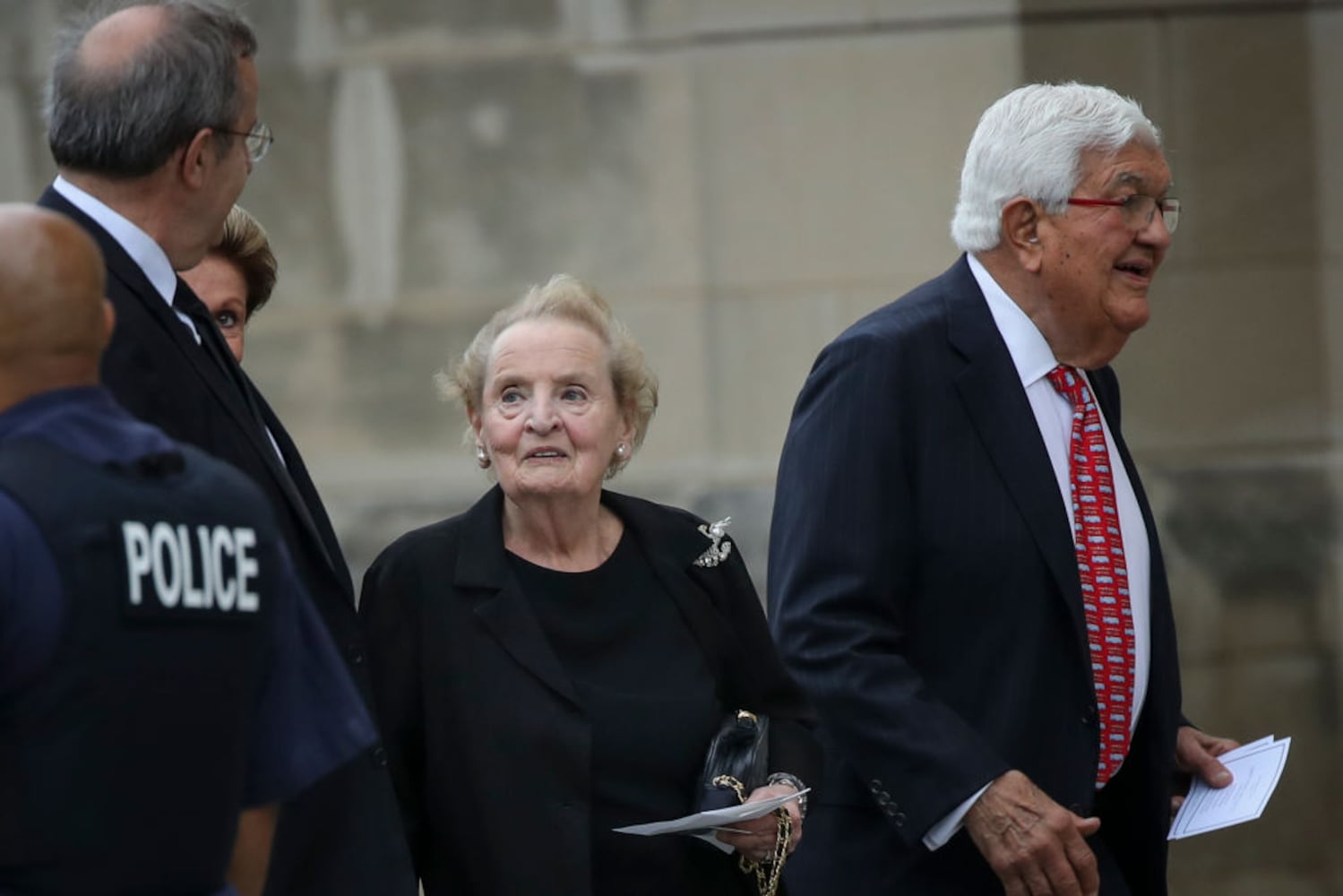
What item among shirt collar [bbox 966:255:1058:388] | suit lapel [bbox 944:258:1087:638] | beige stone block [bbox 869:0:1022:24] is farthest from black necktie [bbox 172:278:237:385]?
beige stone block [bbox 869:0:1022:24]

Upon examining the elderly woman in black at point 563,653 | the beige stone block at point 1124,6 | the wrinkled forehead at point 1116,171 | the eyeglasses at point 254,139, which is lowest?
the elderly woman in black at point 563,653

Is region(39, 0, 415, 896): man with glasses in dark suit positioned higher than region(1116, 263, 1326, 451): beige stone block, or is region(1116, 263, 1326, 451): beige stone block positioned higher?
region(39, 0, 415, 896): man with glasses in dark suit

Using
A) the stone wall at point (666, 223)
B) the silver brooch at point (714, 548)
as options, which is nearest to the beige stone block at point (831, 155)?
the stone wall at point (666, 223)

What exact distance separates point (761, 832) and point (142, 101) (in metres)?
1.78

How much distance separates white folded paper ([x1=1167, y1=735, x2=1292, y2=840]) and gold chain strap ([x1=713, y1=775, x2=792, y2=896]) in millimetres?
754

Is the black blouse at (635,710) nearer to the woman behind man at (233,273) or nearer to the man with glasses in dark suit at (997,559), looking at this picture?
the man with glasses in dark suit at (997,559)

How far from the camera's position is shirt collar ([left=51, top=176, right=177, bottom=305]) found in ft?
10.2

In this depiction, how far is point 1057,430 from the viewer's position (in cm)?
385

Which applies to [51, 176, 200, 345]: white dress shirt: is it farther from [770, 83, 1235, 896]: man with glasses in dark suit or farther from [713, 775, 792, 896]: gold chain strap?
[713, 775, 792, 896]: gold chain strap

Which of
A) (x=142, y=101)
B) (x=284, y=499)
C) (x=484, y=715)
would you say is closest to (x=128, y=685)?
(x=284, y=499)

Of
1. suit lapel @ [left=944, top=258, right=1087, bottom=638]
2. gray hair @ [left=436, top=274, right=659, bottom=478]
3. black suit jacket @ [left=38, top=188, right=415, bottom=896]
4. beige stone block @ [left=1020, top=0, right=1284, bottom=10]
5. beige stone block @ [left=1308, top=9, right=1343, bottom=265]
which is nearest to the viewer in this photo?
black suit jacket @ [left=38, top=188, right=415, bottom=896]

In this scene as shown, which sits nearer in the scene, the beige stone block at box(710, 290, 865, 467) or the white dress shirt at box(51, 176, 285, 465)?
the white dress shirt at box(51, 176, 285, 465)

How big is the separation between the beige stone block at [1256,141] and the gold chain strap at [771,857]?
376 centimetres

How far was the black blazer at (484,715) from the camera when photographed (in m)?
3.75
